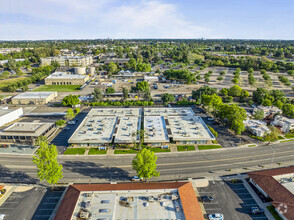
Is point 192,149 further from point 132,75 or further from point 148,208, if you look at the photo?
point 132,75

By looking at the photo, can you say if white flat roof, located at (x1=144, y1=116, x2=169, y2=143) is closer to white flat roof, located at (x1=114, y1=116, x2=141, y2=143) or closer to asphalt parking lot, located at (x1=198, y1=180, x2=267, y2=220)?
white flat roof, located at (x1=114, y1=116, x2=141, y2=143)

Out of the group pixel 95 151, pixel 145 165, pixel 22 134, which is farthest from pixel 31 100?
pixel 145 165

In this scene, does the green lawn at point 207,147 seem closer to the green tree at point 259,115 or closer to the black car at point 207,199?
the black car at point 207,199

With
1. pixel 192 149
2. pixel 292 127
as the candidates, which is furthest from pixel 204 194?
pixel 292 127

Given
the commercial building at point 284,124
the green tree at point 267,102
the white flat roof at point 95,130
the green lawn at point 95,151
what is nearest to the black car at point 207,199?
the green lawn at point 95,151

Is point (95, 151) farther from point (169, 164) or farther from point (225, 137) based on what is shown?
point (225, 137)

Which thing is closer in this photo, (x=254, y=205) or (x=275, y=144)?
(x=254, y=205)

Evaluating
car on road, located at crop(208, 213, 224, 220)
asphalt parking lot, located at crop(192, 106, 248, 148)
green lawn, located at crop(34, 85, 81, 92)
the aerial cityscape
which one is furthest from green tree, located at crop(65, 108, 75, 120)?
car on road, located at crop(208, 213, 224, 220)
